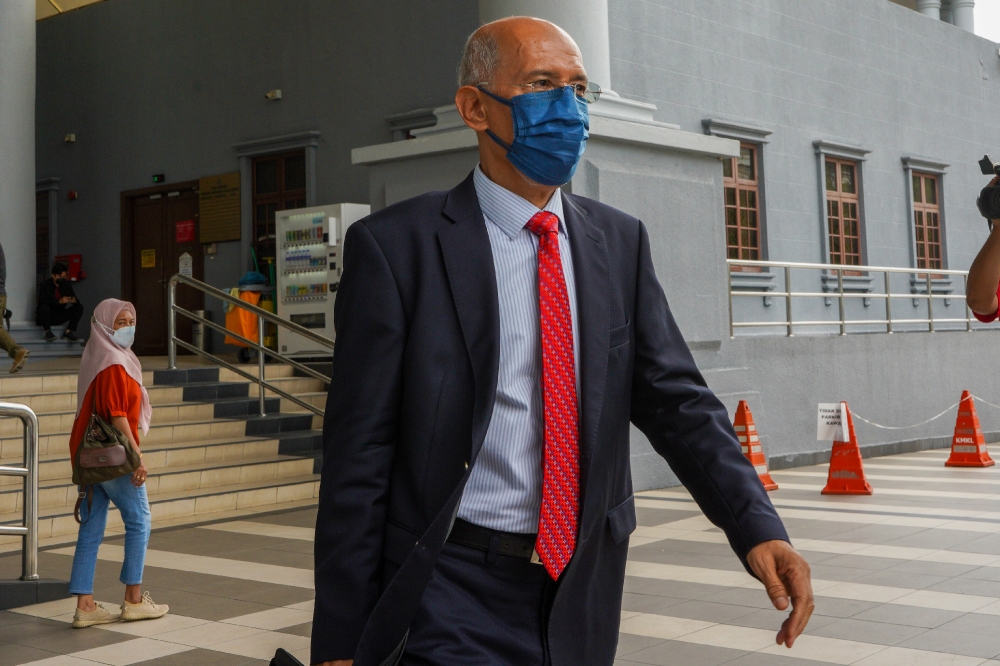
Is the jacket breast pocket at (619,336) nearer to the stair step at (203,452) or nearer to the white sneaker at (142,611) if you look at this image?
the white sneaker at (142,611)

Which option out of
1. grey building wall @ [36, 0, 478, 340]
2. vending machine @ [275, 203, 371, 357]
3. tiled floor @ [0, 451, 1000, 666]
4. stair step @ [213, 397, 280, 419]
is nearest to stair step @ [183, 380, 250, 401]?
stair step @ [213, 397, 280, 419]

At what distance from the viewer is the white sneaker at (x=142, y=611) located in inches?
223

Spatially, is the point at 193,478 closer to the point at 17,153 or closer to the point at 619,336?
the point at 619,336

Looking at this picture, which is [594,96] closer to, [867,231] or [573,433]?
[573,433]

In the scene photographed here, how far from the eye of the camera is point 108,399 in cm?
578

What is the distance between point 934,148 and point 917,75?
55.4 inches

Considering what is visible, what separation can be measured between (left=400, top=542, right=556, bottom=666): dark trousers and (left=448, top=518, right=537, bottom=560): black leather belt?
10 mm

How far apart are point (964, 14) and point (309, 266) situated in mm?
16072

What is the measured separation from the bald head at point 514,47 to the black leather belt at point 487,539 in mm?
847

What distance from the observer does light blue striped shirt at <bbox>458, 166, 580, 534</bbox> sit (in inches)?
79.4

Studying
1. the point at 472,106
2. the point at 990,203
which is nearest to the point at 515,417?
the point at 472,106

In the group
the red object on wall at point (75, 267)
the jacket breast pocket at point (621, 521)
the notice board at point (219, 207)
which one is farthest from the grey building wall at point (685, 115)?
the jacket breast pocket at point (621, 521)

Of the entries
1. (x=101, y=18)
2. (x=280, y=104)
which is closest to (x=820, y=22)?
(x=280, y=104)

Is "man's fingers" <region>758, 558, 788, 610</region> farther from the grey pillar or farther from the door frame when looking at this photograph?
the door frame
